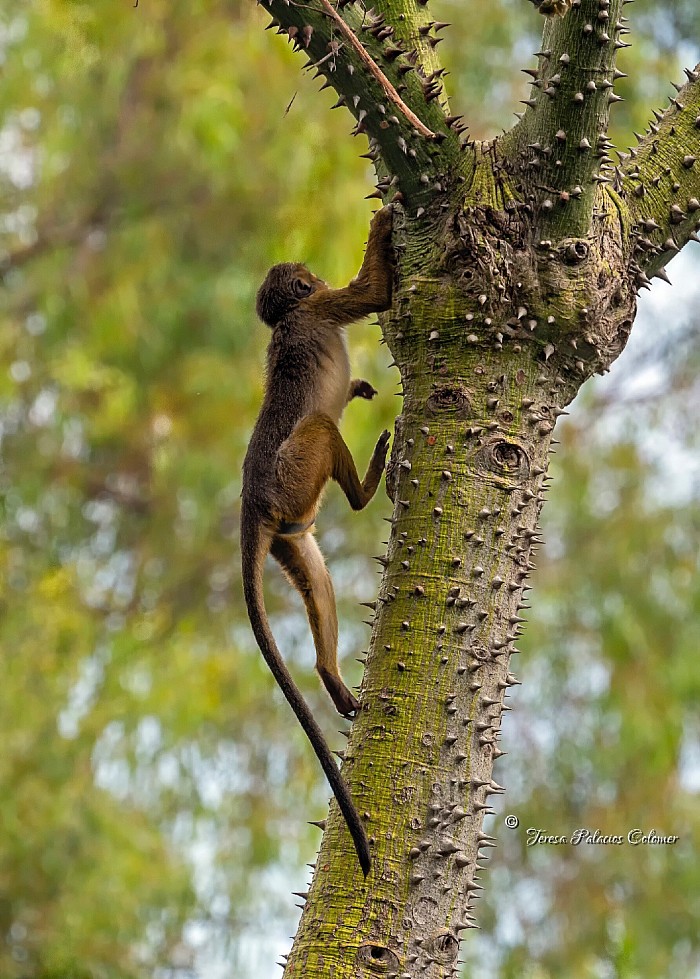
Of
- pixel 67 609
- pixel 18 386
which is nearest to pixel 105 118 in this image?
pixel 18 386

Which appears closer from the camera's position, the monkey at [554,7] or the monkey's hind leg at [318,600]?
the monkey at [554,7]

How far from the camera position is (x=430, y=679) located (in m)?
2.84

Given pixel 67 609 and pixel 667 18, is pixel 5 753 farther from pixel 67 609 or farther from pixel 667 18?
pixel 667 18

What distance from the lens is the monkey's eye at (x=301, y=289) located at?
16.6 feet

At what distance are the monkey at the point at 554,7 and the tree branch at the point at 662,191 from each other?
18.5 inches

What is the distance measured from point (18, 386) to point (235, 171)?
2.58 meters

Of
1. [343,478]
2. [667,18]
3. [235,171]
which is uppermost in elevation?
[667,18]

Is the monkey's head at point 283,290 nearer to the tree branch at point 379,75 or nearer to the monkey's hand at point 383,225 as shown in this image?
the monkey's hand at point 383,225

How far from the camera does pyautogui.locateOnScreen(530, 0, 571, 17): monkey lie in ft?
9.79

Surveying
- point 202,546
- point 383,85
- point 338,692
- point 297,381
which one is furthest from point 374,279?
point 202,546

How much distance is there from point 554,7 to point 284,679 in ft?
6.02

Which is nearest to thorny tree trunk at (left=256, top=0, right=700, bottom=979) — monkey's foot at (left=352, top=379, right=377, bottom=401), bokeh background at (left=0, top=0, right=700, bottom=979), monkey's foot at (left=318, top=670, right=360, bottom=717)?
monkey's foot at (left=318, top=670, right=360, bottom=717)

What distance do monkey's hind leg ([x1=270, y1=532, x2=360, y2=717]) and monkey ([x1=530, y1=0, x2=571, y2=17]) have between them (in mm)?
1973

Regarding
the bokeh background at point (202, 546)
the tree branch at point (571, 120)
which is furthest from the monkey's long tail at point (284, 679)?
the bokeh background at point (202, 546)
